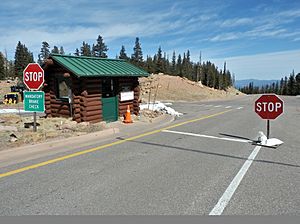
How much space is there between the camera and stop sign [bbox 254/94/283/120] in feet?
28.5

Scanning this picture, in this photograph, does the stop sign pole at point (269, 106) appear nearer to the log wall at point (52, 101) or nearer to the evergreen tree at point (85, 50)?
the log wall at point (52, 101)

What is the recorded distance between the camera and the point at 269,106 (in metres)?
8.82

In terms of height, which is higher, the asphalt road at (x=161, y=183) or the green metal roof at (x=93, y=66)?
the green metal roof at (x=93, y=66)

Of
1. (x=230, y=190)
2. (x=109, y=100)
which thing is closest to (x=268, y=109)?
(x=230, y=190)

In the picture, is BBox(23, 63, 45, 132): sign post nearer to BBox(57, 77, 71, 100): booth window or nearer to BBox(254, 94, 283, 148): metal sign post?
BBox(57, 77, 71, 100): booth window

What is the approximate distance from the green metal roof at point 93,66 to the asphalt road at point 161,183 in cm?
500

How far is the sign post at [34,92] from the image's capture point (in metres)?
8.66

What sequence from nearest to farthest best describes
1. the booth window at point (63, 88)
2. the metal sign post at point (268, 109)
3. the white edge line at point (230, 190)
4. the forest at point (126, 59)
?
the white edge line at point (230, 190) < the metal sign post at point (268, 109) < the booth window at point (63, 88) < the forest at point (126, 59)

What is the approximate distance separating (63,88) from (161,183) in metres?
9.07

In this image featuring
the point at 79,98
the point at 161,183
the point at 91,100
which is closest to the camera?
the point at 161,183

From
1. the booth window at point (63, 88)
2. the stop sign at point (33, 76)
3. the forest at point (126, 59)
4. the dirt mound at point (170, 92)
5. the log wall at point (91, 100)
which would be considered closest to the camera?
the stop sign at point (33, 76)

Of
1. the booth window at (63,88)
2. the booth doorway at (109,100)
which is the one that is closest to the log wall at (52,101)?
the booth window at (63,88)

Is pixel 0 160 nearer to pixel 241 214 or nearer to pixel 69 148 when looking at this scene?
pixel 69 148

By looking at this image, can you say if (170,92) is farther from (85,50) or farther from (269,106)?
(85,50)
